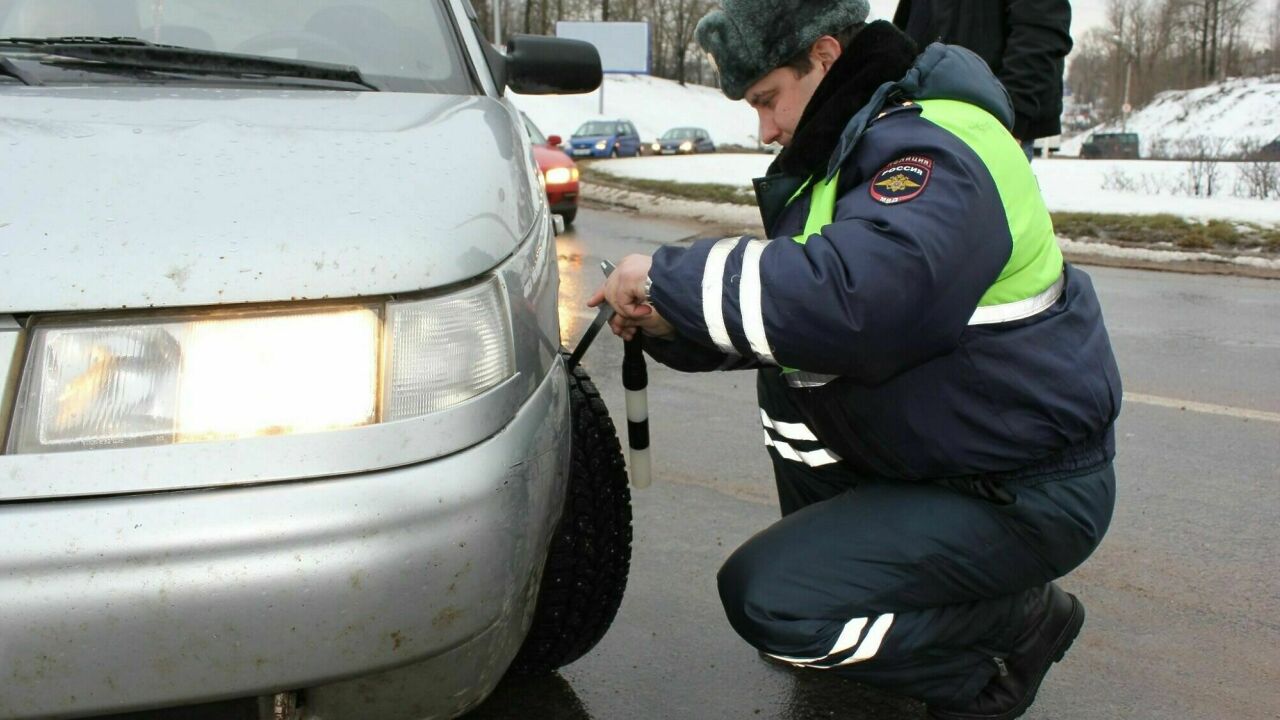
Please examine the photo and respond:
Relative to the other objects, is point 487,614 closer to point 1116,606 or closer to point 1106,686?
point 1106,686

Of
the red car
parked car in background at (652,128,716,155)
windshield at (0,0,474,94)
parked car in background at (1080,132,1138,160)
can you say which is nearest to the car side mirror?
windshield at (0,0,474,94)

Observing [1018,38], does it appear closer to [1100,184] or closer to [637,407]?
[637,407]

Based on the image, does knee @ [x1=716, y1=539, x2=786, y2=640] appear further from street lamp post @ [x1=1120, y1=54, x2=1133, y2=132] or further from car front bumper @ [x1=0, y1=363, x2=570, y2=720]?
street lamp post @ [x1=1120, y1=54, x2=1133, y2=132]

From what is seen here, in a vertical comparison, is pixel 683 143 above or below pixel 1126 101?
below

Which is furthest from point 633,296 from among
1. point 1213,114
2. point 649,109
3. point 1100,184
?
point 1213,114

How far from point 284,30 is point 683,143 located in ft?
125

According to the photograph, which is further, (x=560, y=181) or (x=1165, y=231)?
(x=560, y=181)

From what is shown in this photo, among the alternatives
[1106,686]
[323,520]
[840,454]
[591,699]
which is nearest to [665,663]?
[591,699]

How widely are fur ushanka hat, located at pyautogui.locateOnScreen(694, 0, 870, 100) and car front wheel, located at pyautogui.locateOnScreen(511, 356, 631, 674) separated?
0.69 m

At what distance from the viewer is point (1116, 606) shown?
2846 mm

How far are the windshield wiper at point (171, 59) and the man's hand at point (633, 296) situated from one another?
70 centimetres

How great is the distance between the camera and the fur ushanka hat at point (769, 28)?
205cm

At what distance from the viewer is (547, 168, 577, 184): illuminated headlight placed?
39.5 feet

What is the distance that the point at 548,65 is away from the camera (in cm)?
302
